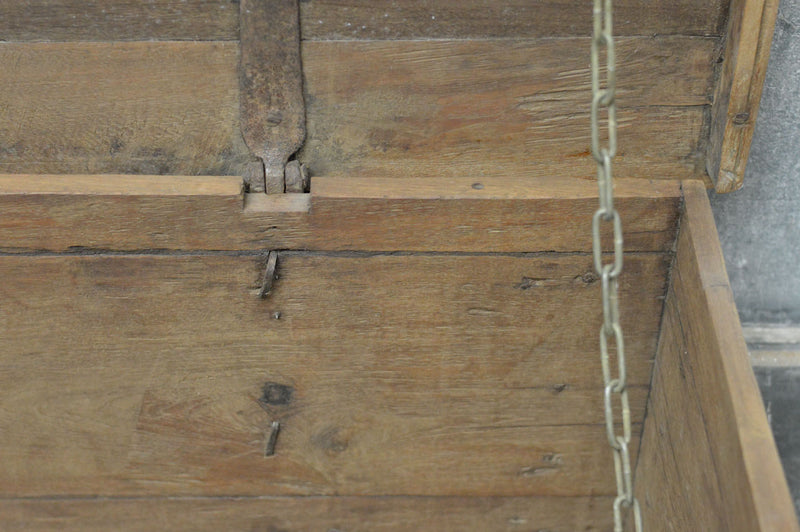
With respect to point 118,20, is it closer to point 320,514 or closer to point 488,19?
point 488,19

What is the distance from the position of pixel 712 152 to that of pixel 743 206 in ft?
0.80

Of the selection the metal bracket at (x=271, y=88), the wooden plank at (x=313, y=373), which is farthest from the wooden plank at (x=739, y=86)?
the metal bracket at (x=271, y=88)

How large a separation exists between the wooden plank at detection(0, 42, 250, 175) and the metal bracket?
0.03m

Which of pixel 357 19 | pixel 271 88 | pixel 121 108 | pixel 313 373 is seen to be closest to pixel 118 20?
pixel 121 108

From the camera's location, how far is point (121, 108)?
1.09m

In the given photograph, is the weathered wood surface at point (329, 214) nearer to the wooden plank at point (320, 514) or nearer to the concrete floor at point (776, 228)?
the concrete floor at point (776, 228)

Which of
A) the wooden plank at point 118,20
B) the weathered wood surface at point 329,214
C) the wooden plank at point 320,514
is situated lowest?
the wooden plank at point 320,514

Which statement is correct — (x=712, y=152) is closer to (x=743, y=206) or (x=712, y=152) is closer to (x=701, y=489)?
(x=743, y=206)

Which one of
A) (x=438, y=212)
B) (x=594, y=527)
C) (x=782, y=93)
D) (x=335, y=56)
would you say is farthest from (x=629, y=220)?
(x=594, y=527)

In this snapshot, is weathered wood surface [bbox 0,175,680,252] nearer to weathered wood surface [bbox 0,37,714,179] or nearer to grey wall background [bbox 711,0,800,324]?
weathered wood surface [bbox 0,37,714,179]

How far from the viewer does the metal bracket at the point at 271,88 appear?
3.41 feet

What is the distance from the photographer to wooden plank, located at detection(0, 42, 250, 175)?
1067mm

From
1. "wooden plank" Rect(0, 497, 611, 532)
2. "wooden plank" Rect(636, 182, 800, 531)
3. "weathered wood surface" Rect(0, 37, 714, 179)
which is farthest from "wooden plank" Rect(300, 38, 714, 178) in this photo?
"wooden plank" Rect(0, 497, 611, 532)

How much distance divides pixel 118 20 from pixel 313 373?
0.60m
